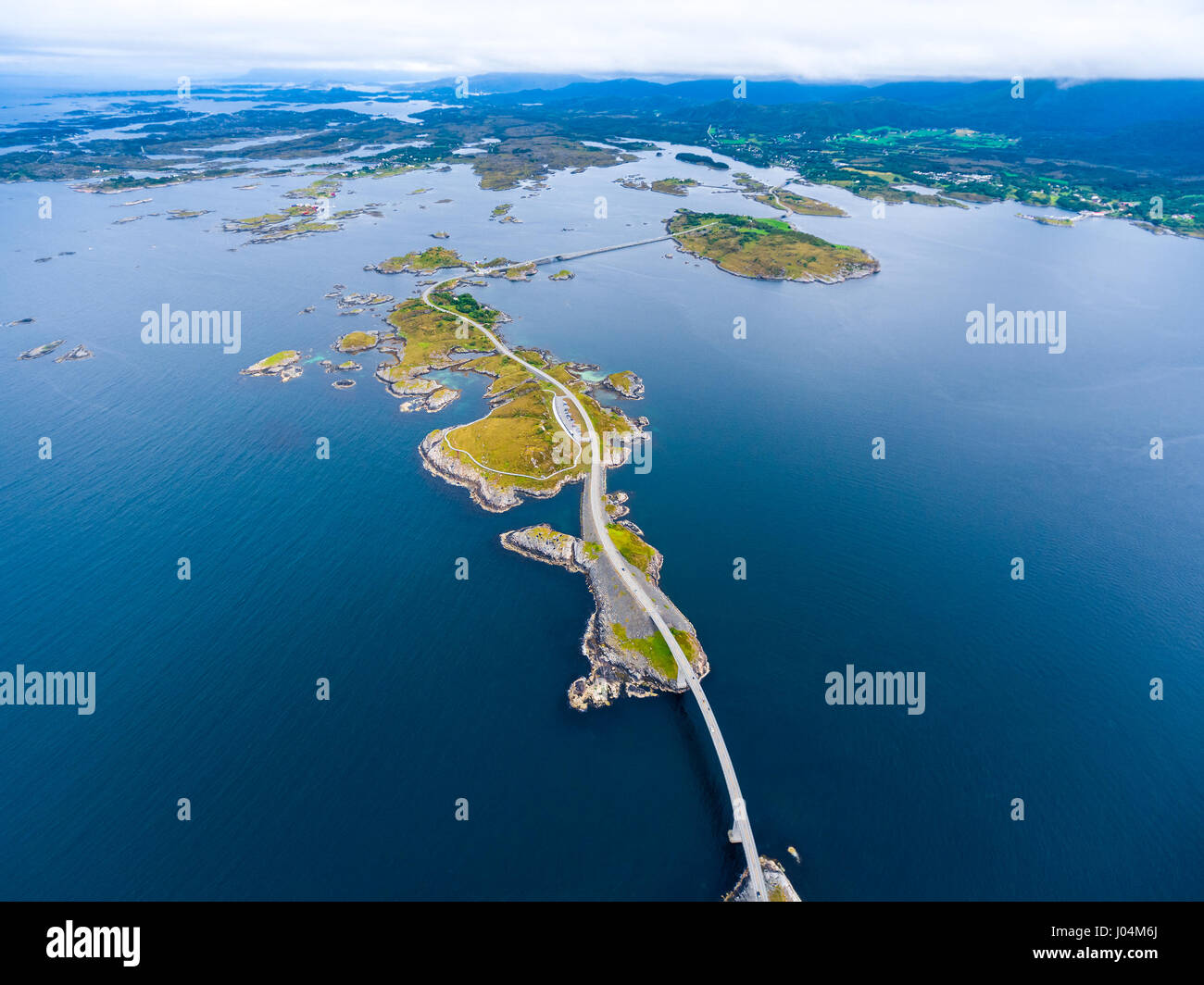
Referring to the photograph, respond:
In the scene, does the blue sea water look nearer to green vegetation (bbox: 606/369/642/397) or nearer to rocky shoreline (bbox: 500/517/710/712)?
rocky shoreline (bbox: 500/517/710/712)

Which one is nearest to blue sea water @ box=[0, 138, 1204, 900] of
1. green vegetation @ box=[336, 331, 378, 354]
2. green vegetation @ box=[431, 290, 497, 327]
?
green vegetation @ box=[336, 331, 378, 354]

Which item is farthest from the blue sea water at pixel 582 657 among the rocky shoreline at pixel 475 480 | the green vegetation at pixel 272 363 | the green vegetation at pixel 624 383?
the green vegetation at pixel 272 363

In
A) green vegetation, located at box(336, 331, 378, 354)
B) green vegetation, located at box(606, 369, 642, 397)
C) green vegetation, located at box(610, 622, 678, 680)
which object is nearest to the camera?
green vegetation, located at box(610, 622, 678, 680)

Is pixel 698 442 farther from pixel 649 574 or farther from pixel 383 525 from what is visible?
pixel 383 525

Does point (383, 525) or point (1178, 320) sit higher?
point (1178, 320)

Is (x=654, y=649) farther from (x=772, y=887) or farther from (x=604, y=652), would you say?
(x=772, y=887)

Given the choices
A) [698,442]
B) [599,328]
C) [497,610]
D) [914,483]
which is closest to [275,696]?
[497,610]

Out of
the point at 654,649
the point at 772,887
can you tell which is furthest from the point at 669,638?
the point at 772,887
